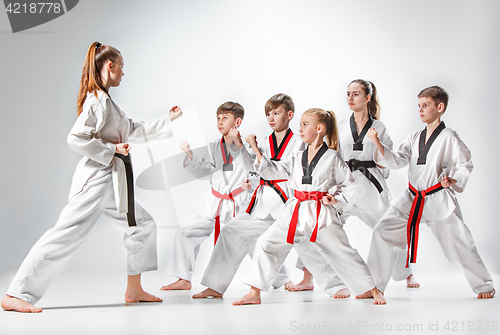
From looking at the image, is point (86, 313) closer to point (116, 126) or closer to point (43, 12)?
point (116, 126)

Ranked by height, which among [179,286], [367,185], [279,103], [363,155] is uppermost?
[279,103]

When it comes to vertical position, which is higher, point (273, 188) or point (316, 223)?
point (273, 188)

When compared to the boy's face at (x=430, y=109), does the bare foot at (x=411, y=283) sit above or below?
below

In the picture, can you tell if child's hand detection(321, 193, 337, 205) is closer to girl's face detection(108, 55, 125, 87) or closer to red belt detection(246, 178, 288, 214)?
red belt detection(246, 178, 288, 214)

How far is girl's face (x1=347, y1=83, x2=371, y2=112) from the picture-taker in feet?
12.4

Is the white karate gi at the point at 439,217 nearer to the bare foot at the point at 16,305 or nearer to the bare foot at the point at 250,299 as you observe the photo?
the bare foot at the point at 250,299

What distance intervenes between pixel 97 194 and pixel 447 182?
7.46 ft

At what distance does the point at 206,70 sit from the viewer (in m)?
5.31

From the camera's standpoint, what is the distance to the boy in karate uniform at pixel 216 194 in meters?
3.82

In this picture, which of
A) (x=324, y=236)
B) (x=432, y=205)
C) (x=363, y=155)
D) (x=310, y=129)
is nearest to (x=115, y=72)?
(x=310, y=129)

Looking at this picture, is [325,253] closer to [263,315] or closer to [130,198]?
[263,315]

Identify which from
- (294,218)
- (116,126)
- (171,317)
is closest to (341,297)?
(294,218)

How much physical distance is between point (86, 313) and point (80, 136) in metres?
1.05

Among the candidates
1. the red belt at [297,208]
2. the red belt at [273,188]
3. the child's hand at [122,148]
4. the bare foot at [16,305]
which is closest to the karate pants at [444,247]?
the red belt at [297,208]
